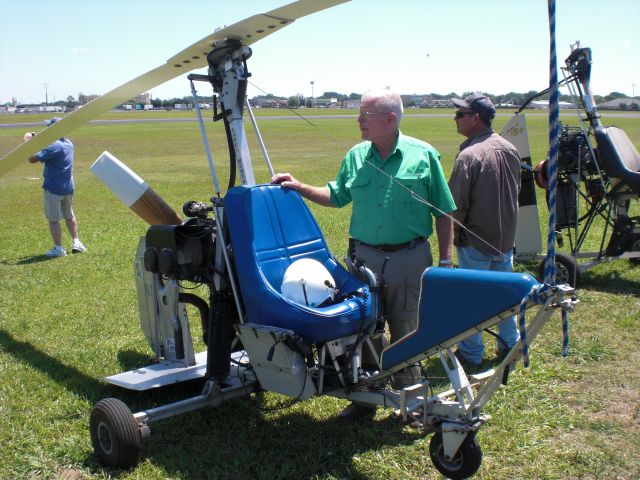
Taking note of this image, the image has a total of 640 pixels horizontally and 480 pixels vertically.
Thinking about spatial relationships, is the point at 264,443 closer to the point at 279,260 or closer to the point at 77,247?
the point at 279,260

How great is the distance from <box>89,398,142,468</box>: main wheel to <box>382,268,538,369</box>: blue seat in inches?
68.5

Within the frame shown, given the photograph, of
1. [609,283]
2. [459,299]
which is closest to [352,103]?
[609,283]

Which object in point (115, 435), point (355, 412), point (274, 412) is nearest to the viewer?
point (115, 435)

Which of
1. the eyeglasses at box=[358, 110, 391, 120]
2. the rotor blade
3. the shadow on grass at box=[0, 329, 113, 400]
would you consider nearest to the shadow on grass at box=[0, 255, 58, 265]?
the shadow on grass at box=[0, 329, 113, 400]

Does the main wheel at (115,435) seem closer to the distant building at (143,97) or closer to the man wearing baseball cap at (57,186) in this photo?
the distant building at (143,97)

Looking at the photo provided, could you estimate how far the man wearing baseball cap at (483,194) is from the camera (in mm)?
5094

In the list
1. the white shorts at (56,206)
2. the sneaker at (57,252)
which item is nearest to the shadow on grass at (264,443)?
the sneaker at (57,252)

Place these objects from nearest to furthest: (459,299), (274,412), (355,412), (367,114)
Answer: (459,299) → (367,114) → (355,412) → (274,412)

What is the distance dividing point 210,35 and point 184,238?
1344 mm

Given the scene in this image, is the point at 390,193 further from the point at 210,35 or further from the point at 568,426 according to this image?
the point at 568,426

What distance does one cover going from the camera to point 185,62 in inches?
159

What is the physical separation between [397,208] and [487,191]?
134 centimetres

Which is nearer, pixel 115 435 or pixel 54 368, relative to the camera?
pixel 115 435

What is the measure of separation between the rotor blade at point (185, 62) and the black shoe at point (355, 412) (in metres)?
2.46
